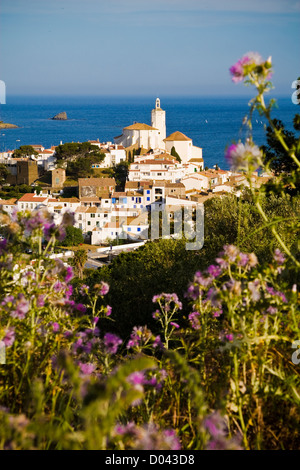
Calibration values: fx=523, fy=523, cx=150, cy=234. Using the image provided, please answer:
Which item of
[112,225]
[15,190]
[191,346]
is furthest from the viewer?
[15,190]

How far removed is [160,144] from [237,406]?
50702mm

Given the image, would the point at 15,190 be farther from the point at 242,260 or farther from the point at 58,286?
the point at 242,260

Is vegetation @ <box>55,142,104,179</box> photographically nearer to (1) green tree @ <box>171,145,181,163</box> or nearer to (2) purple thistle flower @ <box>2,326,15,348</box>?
(1) green tree @ <box>171,145,181,163</box>

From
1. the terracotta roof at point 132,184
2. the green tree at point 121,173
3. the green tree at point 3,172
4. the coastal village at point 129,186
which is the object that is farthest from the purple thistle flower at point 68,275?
the green tree at point 3,172

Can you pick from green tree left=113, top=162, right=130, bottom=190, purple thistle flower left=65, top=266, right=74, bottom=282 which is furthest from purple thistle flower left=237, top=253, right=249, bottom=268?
green tree left=113, top=162, right=130, bottom=190

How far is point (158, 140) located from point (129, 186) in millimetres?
18924

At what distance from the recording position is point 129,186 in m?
34.0

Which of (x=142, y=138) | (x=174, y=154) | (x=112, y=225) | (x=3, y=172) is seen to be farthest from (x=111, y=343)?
(x=142, y=138)

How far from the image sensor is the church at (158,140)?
155ft

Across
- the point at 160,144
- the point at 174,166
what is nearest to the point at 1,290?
the point at 174,166

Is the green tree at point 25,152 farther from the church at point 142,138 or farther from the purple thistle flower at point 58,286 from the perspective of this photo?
the purple thistle flower at point 58,286

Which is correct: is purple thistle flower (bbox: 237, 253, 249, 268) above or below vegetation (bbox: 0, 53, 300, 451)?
above

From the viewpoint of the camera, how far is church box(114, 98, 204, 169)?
Result: 155 feet
